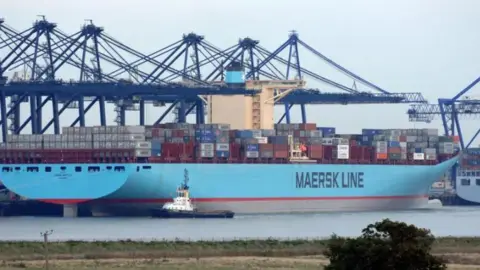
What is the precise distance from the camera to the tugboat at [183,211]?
2744 inches

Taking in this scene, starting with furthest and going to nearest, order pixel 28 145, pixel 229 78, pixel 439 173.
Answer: pixel 439 173
pixel 229 78
pixel 28 145

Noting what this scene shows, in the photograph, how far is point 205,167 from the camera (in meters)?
73.7

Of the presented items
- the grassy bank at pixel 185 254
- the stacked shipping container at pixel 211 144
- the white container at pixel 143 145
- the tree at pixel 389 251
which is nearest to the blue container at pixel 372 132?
the stacked shipping container at pixel 211 144

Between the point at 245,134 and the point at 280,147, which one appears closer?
the point at 245,134

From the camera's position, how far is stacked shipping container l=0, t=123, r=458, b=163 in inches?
2813

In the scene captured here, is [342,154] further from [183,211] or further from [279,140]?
[183,211]

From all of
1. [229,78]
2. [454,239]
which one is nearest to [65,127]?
[229,78]

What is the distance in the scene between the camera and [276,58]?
90812 millimetres

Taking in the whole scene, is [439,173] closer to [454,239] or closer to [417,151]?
[417,151]

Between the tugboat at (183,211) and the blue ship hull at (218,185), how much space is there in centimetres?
105

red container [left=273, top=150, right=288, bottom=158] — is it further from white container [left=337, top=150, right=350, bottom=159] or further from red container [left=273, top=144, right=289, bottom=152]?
white container [left=337, top=150, right=350, bottom=159]

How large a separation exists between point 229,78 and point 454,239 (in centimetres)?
3445

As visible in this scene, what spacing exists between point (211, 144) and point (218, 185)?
227cm

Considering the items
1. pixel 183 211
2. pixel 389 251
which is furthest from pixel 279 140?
pixel 389 251
